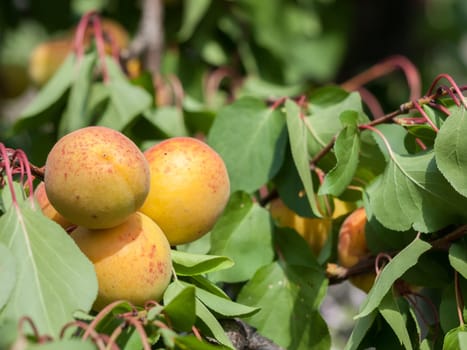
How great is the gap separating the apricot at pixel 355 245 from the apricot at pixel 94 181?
28cm

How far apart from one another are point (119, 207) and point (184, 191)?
0.31 ft

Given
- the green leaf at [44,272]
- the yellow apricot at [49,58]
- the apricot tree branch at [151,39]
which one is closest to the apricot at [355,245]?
the green leaf at [44,272]

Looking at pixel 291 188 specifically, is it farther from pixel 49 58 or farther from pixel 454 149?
pixel 49 58

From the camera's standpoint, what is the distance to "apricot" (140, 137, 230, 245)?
31.3 inches

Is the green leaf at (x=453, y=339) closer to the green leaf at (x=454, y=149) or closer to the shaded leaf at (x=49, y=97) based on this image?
the green leaf at (x=454, y=149)

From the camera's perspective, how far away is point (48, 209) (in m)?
0.80

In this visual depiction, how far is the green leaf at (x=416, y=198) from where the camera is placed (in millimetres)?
821

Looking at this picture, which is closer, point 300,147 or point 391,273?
point 391,273

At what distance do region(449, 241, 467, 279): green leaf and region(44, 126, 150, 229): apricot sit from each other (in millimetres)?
289

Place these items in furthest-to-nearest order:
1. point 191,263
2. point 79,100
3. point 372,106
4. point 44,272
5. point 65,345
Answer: point 372,106
point 79,100
point 191,263
point 44,272
point 65,345

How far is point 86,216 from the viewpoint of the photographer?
712mm

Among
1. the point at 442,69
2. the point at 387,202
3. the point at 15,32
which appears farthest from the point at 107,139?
the point at 442,69

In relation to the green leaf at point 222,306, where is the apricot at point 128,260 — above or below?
above

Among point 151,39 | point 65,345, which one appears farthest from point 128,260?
point 151,39
